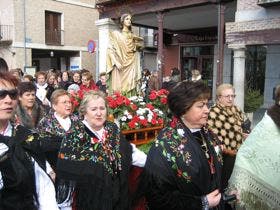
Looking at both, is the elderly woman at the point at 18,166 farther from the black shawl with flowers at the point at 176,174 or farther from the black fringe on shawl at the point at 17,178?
the black shawl with flowers at the point at 176,174

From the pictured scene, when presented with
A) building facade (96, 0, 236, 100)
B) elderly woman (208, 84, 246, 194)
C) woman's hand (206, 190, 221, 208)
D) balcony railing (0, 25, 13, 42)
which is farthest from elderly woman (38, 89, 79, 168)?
balcony railing (0, 25, 13, 42)

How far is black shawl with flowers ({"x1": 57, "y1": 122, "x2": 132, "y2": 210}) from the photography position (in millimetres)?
2561

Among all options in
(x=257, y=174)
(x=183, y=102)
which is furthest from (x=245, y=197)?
(x=183, y=102)

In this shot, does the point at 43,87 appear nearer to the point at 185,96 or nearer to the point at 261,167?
the point at 185,96

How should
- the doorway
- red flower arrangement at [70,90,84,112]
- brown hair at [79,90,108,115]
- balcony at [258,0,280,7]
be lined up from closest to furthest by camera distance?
brown hair at [79,90,108,115], red flower arrangement at [70,90,84,112], balcony at [258,0,280,7], the doorway

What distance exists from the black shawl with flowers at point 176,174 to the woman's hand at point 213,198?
40 mm

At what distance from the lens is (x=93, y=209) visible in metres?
2.56

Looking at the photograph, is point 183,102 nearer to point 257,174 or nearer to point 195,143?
point 195,143

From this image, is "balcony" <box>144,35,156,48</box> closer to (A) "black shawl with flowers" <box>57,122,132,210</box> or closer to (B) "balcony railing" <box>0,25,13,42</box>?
(B) "balcony railing" <box>0,25,13,42</box>

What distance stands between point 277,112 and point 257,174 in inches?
18.7

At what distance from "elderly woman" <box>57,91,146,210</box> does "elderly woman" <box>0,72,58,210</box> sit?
0.39 m

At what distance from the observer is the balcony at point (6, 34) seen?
22828mm

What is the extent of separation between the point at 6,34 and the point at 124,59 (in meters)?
19.3

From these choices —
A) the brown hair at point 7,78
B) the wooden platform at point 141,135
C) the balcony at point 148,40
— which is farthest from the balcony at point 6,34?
the brown hair at point 7,78
